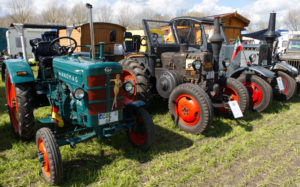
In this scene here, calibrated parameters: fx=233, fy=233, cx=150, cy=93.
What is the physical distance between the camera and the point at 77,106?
2.72 meters

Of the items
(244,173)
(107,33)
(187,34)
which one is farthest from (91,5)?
(107,33)

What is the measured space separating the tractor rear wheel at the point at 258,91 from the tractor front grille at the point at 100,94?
3.44m

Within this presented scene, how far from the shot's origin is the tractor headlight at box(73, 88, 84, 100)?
2.43 meters

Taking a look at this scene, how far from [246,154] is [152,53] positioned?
2.75 m

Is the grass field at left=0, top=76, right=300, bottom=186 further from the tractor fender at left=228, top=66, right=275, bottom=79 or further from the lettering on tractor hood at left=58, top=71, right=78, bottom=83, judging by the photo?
the tractor fender at left=228, top=66, right=275, bottom=79

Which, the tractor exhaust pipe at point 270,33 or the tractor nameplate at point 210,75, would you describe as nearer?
the tractor nameplate at point 210,75

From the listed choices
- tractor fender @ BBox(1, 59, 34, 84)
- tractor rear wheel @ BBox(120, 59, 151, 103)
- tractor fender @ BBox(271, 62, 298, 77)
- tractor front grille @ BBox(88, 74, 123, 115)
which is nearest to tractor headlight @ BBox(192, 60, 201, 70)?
tractor rear wheel @ BBox(120, 59, 151, 103)

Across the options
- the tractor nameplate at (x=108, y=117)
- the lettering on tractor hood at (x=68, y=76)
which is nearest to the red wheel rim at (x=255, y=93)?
the tractor nameplate at (x=108, y=117)

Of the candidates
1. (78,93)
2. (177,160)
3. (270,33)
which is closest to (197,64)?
(177,160)

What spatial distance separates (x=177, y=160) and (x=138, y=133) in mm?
643

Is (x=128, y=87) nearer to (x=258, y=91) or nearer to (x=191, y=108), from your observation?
(x=191, y=108)

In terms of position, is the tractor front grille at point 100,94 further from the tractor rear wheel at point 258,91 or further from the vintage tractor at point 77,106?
the tractor rear wheel at point 258,91

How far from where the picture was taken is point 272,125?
4.29 metres

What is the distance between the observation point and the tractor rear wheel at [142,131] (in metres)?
2.99
